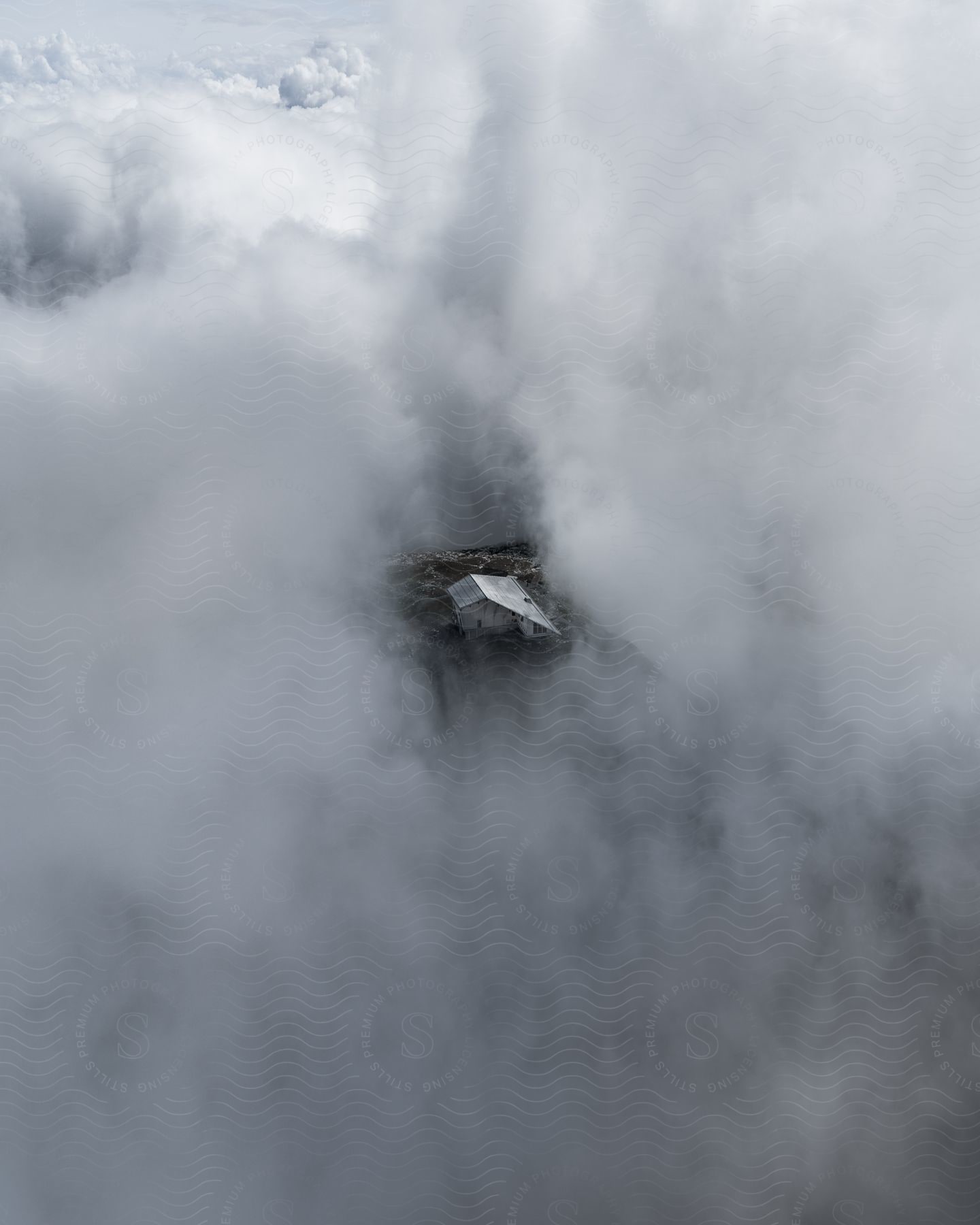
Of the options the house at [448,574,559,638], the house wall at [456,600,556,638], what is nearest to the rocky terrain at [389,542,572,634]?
the house at [448,574,559,638]

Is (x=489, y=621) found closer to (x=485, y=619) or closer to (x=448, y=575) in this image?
(x=485, y=619)

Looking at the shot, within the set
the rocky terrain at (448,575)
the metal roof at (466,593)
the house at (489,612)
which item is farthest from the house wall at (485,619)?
the rocky terrain at (448,575)

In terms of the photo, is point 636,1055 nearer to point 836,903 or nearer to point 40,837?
point 836,903

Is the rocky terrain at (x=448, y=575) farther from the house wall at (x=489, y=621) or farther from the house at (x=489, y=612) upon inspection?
the house wall at (x=489, y=621)

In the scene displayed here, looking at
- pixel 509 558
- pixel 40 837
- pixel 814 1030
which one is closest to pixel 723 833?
pixel 814 1030

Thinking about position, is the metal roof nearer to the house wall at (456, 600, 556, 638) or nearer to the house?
the house

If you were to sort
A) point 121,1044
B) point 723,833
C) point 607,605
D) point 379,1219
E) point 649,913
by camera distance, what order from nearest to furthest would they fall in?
point 379,1219 < point 121,1044 < point 649,913 < point 723,833 < point 607,605

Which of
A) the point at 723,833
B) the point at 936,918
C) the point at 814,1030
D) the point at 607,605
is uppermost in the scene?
the point at 607,605

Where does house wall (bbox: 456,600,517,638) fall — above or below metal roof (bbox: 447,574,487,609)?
below
